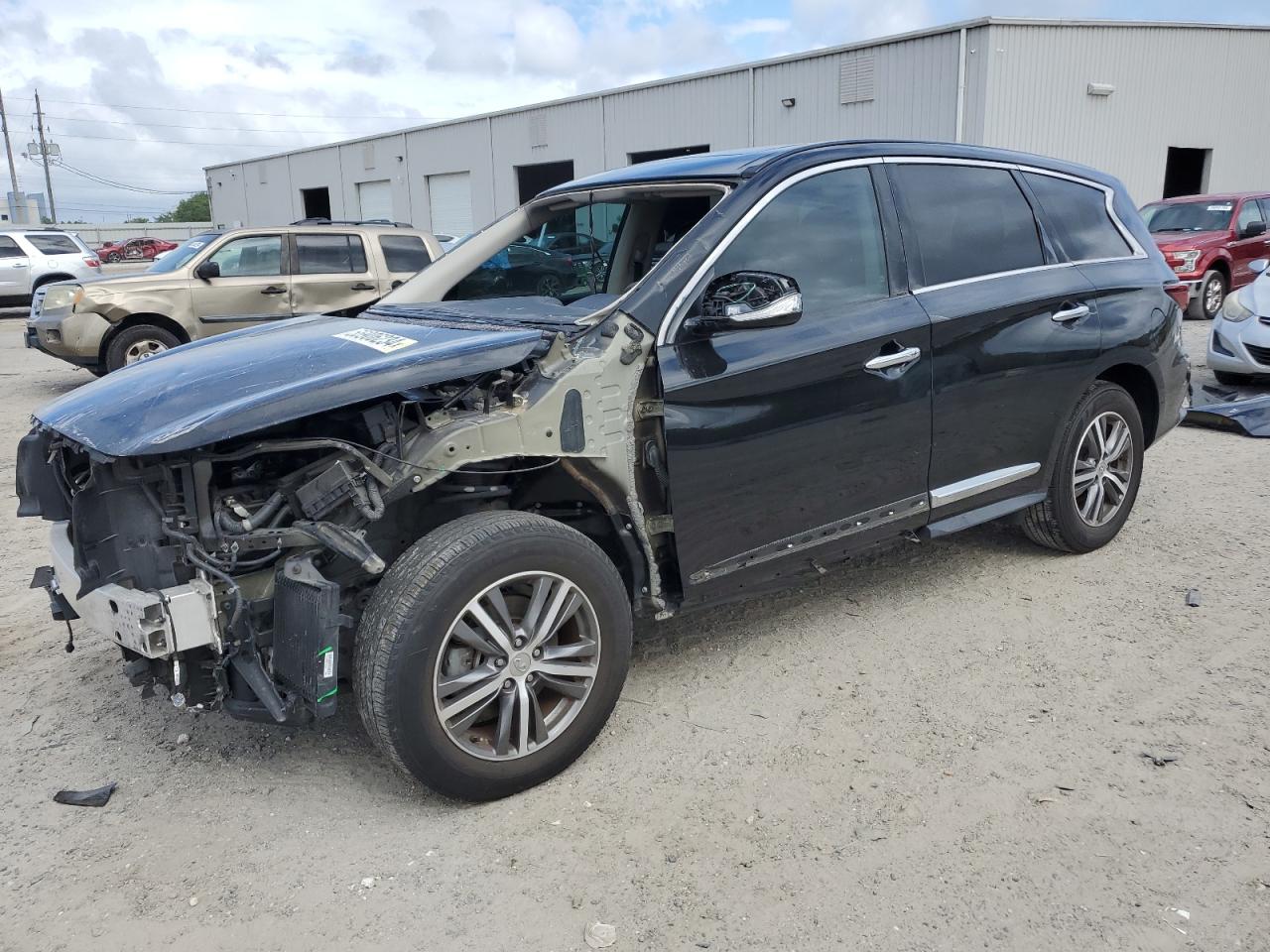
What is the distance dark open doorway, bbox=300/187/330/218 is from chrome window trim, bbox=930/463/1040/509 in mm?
40805

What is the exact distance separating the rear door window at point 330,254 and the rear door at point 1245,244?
1200cm

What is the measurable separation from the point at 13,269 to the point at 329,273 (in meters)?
11.8

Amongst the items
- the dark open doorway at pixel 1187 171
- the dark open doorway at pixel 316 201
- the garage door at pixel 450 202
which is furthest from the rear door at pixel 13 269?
the dark open doorway at pixel 1187 171

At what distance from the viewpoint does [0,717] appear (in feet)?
12.2

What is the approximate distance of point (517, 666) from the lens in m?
3.04

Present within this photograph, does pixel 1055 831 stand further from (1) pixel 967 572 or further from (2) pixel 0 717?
(2) pixel 0 717

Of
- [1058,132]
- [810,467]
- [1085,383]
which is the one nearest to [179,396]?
[810,467]

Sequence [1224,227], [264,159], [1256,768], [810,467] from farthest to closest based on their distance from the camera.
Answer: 1. [264,159]
2. [1224,227]
3. [810,467]
4. [1256,768]

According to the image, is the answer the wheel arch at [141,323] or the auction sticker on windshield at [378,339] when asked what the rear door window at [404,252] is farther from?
the auction sticker on windshield at [378,339]

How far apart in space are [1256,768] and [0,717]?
14.0 ft

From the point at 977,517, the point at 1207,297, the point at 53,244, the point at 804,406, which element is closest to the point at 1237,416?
the point at 977,517

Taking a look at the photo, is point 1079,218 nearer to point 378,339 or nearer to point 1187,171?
point 378,339

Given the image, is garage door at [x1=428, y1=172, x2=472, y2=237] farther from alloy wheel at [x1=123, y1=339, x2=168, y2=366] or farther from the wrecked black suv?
the wrecked black suv

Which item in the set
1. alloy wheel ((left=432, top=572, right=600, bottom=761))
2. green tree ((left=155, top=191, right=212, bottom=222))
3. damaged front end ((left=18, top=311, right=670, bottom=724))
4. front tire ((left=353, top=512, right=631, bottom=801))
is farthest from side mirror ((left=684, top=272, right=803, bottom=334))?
green tree ((left=155, top=191, right=212, bottom=222))
